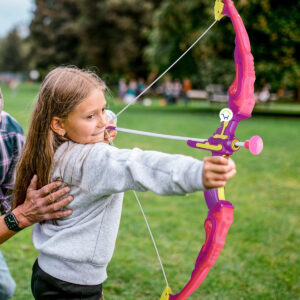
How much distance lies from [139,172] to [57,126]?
522 millimetres

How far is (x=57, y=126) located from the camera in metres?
1.66

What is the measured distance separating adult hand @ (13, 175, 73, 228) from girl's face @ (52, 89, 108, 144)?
215 millimetres

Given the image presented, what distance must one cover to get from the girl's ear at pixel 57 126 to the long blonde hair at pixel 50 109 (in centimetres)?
1

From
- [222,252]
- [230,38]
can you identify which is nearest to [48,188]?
[222,252]

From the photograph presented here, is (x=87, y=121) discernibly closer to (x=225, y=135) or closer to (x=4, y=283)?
(x=225, y=135)

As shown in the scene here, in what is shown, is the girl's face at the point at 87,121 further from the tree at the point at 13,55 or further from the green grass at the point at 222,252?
the tree at the point at 13,55

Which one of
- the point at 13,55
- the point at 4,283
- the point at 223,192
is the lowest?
the point at 13,55

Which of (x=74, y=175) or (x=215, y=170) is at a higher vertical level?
(x=215, y=170)

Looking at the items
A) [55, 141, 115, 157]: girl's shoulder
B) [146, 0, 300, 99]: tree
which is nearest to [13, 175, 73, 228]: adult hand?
[55, 141, 115, 157]: girl's shoulder

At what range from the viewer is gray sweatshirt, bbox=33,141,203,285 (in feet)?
4.27

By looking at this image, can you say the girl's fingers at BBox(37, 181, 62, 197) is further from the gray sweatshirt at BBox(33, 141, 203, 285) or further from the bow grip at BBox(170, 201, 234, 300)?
the bow grip at BBox(170, 201, 234, 300)

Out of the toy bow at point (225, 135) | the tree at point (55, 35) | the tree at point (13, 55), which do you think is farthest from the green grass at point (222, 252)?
the tree at point (13, 55)

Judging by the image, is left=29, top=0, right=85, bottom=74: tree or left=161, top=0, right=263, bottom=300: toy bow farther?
left=29, top=0, right=85, bottom=74: tree

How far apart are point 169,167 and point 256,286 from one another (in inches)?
89.5
